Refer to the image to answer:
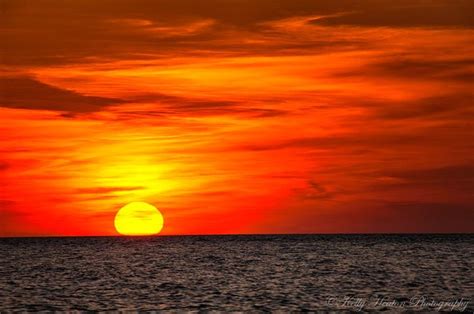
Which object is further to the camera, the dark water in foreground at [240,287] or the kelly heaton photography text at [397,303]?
the dark water in foreground at [240,287]

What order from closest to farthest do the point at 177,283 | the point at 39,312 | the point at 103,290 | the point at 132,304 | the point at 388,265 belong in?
the point at 39,312
the point at 132,304
the point at 103,290
the point at 177,283
the point at 388,265

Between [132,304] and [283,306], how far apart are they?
432 inches

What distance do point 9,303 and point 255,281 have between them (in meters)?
25.5

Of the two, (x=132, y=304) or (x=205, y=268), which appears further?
(x=205, y=268)

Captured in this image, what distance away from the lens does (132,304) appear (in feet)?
191

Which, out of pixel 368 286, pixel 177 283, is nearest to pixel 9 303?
pixel 177 283

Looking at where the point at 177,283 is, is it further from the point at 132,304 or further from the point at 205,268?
the point at 205,268

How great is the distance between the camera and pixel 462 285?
7150 centimetres

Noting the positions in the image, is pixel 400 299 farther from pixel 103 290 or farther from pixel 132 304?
pixel 103 290

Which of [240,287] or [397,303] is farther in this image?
[240,287]

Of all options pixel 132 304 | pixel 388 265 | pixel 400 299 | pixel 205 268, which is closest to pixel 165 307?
pixel 132 304

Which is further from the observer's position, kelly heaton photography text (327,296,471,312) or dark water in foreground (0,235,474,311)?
dark water in foreground (0,235,474,311)

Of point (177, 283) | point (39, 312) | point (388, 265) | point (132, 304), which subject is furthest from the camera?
point (388, 265)

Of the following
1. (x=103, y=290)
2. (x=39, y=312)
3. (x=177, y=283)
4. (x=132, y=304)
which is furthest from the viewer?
(x=177, y=283)
